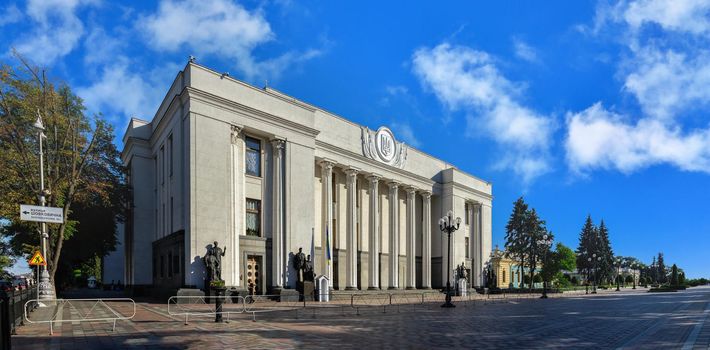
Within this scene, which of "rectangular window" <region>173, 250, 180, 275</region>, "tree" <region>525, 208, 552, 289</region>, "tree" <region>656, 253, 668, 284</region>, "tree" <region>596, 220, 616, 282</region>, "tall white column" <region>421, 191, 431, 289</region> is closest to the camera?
"rectangular window" <region>173, 250, 180, 275</region>

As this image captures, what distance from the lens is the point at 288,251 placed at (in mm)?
33031

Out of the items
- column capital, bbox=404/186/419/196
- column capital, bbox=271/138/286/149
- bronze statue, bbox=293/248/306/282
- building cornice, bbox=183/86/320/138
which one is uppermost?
building cornice, bbox=183/86/320/138

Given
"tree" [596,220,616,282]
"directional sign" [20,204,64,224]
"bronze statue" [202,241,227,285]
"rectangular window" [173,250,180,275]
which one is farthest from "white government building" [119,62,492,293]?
"tree" [596,220,616,282]

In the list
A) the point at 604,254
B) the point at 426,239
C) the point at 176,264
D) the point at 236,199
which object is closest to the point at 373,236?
the point at 426,239

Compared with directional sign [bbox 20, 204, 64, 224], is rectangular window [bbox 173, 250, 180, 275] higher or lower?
lower

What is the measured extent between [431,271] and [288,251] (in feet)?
78.6

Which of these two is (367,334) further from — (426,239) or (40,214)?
Answer: (426,239)

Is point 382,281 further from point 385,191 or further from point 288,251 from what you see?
point 288,251

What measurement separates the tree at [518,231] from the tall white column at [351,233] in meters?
37.8

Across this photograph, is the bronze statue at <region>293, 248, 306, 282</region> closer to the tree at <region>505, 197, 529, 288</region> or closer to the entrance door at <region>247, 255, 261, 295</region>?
the entrance door at <region>247, 255, 261, 295</region>

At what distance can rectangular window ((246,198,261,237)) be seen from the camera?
32.6 metres

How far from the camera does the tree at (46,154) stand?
93.0 ft

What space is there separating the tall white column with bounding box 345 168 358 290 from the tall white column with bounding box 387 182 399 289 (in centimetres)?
589

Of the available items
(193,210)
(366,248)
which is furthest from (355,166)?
(193,210)
